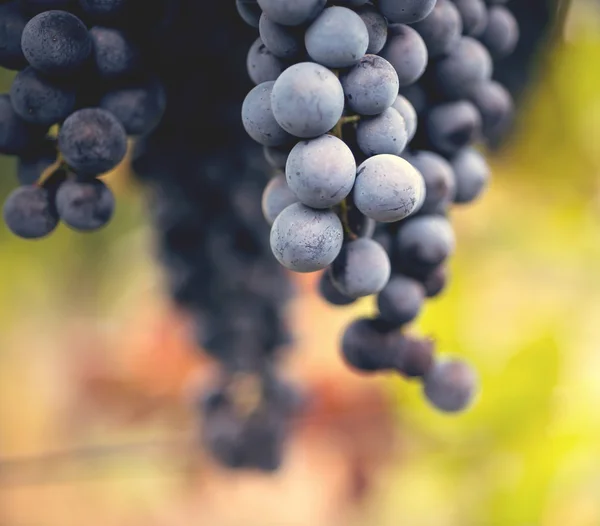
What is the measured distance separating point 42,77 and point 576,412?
2.42 feet

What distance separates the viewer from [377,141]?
1.00 ft

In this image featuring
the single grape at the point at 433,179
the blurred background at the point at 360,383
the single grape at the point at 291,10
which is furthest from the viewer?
the blurred background at the point at 360,383

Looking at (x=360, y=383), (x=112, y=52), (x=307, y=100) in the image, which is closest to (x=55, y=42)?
(x=112, y=52)

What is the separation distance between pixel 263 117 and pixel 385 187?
0.07 meters

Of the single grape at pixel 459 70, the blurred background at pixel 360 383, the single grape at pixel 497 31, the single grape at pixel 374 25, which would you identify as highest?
the single grape at pixel 497 31

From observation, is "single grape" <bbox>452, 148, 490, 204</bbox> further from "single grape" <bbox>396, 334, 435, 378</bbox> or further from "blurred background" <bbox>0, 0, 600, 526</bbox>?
"blurred background" <bbox>0, 0, 600, 526</bbox>

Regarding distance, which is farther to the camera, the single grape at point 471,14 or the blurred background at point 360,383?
the blurred background at point 360,383

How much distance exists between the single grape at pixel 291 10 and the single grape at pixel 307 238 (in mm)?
85

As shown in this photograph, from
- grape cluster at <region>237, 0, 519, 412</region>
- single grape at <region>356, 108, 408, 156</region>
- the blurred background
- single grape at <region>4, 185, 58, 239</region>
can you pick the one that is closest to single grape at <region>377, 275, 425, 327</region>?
grape cluster at <region>237, 0, 519, 412</region>

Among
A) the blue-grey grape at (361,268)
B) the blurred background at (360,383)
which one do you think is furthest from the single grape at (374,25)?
the blurred background at (360,383)

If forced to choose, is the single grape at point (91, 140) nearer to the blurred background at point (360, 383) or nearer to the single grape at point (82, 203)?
the single grape at point (82, 203)

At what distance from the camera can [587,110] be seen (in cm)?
70

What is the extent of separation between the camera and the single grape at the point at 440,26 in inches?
13.6

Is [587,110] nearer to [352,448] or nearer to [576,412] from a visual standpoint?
[576,412]
